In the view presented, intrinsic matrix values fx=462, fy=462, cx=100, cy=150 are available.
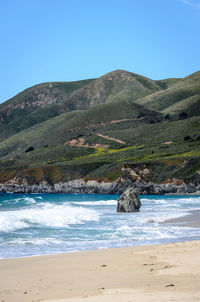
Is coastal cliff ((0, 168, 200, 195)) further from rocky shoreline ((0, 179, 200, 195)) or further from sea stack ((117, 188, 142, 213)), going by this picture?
sea stack ((117, 188, 142, 213))

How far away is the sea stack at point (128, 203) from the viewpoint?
45562mm

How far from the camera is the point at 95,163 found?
449 ft

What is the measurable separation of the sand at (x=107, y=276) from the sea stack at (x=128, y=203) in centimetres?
2568

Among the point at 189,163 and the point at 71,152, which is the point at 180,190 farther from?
the point at 71,152

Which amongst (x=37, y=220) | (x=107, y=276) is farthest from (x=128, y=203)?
(x=107, y=276)

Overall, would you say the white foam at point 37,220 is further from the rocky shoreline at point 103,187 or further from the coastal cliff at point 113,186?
the rocky shoreline at point 103,187

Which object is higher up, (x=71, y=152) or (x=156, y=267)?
(x=71, y=152)

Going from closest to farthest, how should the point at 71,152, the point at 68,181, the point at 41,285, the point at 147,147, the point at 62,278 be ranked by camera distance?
the point at 41,285, the point at 62,278, the point at 68,181, the point at 147,147, the point at 71,152

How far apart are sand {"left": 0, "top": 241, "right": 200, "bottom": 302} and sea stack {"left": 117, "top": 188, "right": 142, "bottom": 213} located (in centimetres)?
2568

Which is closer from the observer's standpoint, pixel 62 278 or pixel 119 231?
pixel 62 278

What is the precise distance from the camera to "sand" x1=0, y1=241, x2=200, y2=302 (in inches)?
444

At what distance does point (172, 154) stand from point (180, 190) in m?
27.2

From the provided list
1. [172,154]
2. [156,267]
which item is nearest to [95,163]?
[172,154]

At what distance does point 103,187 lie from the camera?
4875 inches
